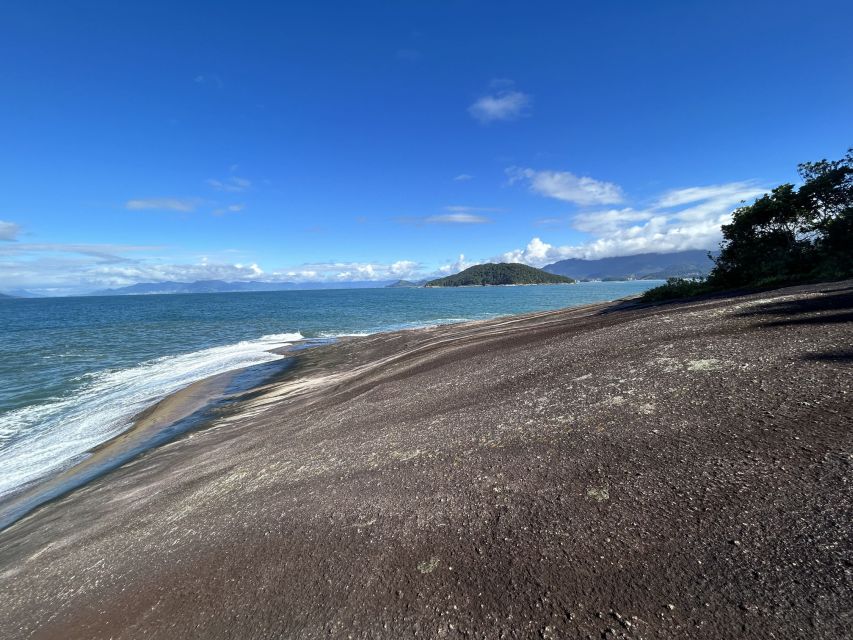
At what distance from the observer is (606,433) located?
5.95 m

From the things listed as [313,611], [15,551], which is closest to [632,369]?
[313,611]

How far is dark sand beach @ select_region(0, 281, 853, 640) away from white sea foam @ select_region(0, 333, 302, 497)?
5.00 m

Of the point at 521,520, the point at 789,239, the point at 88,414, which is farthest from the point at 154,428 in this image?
the point at 789,239

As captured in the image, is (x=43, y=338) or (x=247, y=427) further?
(x=43, y=338)

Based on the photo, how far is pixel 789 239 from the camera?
26234mm

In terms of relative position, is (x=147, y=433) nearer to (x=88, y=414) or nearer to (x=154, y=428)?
(x=154, y=428)

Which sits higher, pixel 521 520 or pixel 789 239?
pixel 789 239

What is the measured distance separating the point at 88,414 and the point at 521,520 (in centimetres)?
2141

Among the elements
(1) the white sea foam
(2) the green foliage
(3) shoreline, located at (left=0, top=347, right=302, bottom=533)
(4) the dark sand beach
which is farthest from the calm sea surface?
(2) the green foliage

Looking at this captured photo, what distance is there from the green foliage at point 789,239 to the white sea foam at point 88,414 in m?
33.6

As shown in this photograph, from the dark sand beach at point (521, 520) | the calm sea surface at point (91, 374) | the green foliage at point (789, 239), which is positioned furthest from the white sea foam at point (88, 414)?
the green foliage at point (789, 239)

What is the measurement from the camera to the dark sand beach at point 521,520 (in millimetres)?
3275

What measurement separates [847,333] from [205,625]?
11999 mm

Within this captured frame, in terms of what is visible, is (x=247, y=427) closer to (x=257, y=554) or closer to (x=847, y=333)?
(x=257, y=554)
